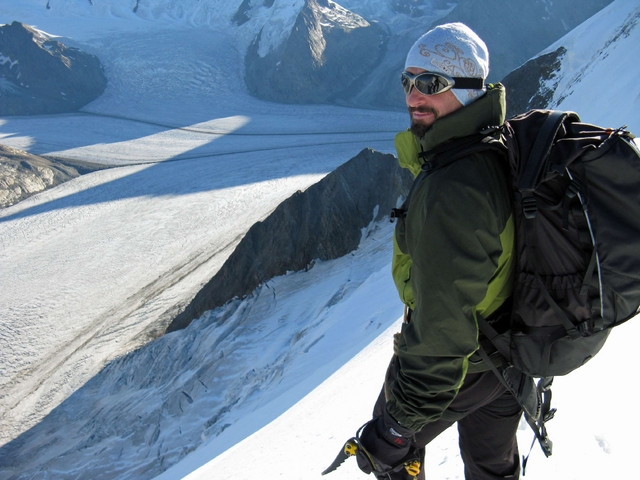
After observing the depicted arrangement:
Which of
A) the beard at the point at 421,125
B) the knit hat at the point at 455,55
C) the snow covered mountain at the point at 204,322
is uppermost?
the knit hat at the point at 455,55

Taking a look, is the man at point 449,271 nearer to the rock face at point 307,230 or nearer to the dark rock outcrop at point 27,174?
the rock face at point 307,230

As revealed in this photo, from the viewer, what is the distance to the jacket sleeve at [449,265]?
127 centimetres

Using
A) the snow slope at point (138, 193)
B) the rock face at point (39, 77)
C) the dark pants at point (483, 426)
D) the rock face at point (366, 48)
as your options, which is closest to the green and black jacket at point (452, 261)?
the dark pants at point (483, 426)

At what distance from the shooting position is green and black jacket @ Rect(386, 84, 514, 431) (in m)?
1.28

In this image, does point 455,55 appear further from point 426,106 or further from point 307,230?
point 307,230

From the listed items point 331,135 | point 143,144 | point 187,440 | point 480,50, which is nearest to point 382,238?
point 187,440

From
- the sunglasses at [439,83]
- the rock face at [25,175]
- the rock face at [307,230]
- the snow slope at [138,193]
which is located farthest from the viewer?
the rock face at [25,175]

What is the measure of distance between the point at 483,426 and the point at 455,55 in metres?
1.20

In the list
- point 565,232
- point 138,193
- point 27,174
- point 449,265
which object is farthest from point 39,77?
point 565,232

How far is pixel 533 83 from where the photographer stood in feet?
47.1

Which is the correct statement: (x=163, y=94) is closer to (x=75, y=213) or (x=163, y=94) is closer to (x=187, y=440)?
(x=75, y=213)

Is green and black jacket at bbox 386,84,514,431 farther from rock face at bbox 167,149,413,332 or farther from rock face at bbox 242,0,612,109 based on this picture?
rock face at bbox 242,0,612,109

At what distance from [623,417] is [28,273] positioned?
16249 millimetres

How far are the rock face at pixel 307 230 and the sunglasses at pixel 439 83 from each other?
8782 millimetres
